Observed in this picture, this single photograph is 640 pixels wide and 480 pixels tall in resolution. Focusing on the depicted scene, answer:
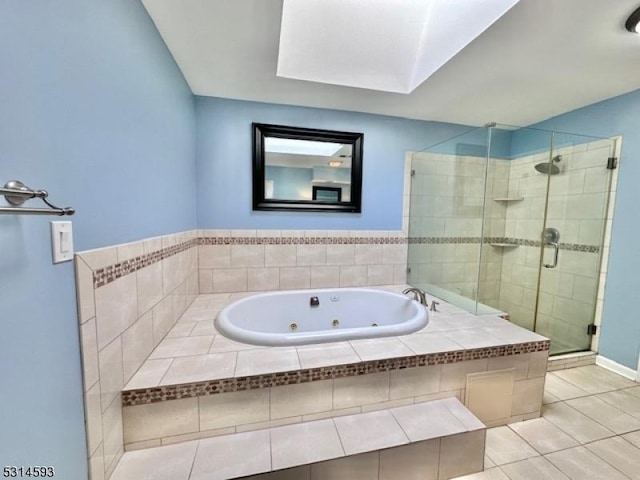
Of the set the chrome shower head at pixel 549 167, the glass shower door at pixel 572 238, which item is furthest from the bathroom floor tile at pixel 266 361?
the chrome shower head at pixel 549 167

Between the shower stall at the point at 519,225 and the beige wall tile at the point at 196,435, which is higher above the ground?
the shower stall at the point at 519,225

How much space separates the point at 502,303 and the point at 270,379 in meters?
2.68

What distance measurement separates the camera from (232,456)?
1115 millimetres

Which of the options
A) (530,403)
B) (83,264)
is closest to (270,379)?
(83,264)

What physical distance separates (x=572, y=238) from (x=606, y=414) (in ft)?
4.73

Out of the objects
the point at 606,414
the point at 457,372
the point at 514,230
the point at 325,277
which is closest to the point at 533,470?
the point at 457,372

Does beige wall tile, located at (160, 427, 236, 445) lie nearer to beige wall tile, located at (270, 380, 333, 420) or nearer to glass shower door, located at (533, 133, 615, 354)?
beige wall tile, located at (270, 380, 333, 420)

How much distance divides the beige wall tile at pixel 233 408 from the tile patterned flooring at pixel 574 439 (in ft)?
3.53

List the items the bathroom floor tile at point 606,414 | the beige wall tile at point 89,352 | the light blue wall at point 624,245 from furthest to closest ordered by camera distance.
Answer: the light blue wall at point 624,245
the bathroom floor tile at point 606,414
the beige wall tile at point 89,352

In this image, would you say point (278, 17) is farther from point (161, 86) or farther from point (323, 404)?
point (323, 404)

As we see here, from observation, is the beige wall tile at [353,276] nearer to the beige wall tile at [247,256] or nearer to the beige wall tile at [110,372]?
the beige wall tile at [247,256]

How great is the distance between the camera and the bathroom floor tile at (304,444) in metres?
1.10

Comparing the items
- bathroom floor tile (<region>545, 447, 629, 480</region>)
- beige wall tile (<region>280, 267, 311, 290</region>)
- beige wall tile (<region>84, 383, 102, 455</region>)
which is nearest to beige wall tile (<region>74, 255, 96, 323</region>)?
beige wall tile (<region>84, 383, 102, 455</region>)

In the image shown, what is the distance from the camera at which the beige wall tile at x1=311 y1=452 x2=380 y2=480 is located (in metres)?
1.10
